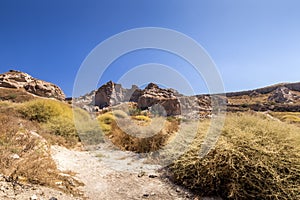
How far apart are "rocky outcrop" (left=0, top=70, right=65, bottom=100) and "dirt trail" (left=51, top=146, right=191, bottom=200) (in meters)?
32.9

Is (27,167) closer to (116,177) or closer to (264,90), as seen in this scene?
(116,177)

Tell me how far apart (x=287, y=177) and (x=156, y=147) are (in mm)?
4636

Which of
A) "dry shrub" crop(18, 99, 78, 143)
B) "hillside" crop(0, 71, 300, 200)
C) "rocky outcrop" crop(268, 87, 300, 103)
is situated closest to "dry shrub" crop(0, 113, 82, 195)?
"hillside" crop(0, 71, 300, 200)

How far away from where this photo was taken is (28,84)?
38.3 m

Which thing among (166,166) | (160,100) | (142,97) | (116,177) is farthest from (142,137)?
(142,97)

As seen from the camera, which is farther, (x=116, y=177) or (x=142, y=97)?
(x=142, y=97)

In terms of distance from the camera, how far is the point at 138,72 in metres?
8.98

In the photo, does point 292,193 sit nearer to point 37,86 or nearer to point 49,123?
point 49,123

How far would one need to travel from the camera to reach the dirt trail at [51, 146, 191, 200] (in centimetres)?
513

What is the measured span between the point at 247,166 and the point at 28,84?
1574 inches

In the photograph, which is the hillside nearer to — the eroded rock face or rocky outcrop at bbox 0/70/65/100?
the eroded rock face

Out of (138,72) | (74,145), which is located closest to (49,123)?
(74,145)

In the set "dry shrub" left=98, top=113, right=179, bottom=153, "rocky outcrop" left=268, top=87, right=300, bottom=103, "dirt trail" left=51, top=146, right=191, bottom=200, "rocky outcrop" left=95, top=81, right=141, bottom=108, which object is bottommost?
"dirt trail" left=51, top=146, right=191, bottom=200

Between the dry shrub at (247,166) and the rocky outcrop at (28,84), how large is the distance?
35982mm
